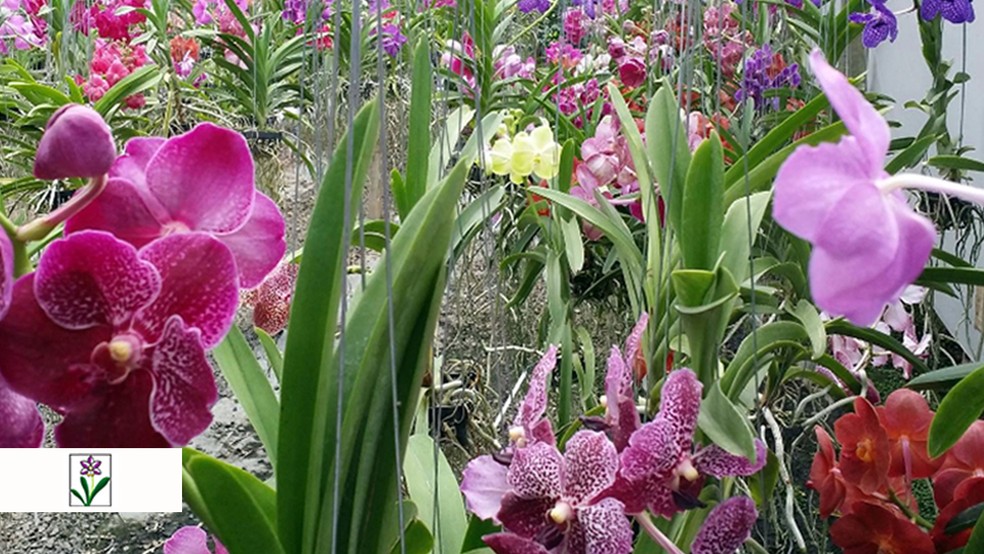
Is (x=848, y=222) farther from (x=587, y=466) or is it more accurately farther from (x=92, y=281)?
(x=587, y=466)

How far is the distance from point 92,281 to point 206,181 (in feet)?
0.13

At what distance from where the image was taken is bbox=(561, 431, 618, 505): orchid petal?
413 mm

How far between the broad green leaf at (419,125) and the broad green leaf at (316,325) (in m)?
0.31

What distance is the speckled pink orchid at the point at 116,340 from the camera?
8.0 inches

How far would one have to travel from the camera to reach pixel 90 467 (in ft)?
0.73

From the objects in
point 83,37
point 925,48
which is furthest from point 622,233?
point 83,37

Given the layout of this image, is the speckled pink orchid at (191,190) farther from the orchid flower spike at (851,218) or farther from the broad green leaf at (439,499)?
the broad green leaf at (439,499)

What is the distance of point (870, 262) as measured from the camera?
17 cm

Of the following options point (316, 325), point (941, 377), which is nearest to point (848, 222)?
point (316, 325)

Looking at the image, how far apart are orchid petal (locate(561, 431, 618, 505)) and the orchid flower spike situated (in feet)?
0.81

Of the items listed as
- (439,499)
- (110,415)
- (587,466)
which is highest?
(110,415)

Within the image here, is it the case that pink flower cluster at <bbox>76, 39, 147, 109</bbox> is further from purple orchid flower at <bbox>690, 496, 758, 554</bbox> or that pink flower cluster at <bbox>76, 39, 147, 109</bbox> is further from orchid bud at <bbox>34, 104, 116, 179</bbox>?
orchid bud at <bbox>34, 104, 116, 179</bbox>

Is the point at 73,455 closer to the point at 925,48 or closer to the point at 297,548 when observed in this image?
the point at 297,548

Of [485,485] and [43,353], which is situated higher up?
[43,353]
